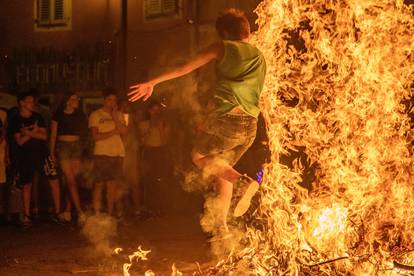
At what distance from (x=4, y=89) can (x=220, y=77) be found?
1569cm

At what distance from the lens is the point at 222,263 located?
5551mm

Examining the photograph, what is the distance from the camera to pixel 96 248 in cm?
773

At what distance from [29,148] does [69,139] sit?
64 centimetres

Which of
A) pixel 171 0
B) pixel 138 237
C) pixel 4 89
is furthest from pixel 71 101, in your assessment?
pixel 4 89

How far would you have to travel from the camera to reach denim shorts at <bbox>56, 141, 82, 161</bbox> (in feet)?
33.7

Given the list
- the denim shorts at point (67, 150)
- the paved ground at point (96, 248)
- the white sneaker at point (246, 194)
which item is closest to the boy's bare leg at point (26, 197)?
the paved ground at point (96, 248)

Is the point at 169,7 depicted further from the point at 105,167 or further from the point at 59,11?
the point at 105,167

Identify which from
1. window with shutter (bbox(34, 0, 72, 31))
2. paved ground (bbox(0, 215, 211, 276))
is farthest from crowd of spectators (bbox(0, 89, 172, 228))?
window with shutter (bbox(34, 0, 72, 31))

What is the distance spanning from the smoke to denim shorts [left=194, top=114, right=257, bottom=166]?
189 centimetres

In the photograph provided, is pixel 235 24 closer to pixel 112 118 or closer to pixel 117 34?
pixel 112 118

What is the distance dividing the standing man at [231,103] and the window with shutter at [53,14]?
14896mm

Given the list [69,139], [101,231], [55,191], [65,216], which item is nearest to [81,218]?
[65,216]

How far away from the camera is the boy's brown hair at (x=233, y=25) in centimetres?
628

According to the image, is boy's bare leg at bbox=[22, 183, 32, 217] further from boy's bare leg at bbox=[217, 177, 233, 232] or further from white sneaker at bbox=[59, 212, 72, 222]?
boy's bare leg at bbox=[217, 177, 233, 232]
